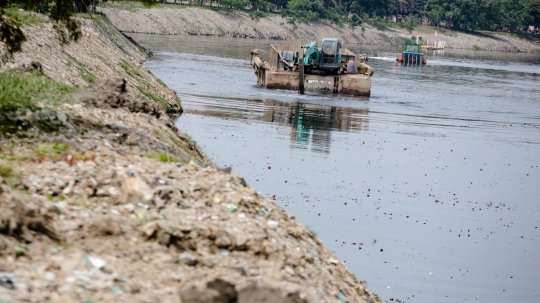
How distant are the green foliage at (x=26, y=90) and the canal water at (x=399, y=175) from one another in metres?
5.86

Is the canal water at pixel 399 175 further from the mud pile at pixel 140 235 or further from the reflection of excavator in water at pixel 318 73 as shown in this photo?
the mud pile at pixel 140 235

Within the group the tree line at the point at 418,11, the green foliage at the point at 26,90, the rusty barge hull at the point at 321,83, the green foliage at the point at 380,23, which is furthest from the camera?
the green foliage at the point at 380,23

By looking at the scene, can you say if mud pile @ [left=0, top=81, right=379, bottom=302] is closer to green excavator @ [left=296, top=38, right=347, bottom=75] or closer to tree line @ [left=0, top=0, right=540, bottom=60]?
green excavator @ [left=296, top=38, right=347, bottom=75]

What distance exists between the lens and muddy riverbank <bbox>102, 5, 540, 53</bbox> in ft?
382

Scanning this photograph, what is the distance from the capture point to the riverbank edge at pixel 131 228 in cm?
987

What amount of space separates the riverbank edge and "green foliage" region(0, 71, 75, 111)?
0.36m

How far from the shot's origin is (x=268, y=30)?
5635 inches

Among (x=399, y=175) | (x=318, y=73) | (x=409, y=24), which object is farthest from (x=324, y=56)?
(x=409, y=24)

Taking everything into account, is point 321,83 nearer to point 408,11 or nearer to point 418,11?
point 418,11

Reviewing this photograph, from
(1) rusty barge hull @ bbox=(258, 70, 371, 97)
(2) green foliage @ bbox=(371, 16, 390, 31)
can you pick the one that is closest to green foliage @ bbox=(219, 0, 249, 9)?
(2) green foliage @ bbox=(371, 16, 390, 31)

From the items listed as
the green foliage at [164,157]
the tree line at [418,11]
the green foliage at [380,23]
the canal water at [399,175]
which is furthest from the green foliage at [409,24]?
the green foliage at [164,157]

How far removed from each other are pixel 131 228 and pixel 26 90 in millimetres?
7887

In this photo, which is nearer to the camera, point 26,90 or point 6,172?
point 6,172

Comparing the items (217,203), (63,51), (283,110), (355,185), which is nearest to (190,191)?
(217,203)
